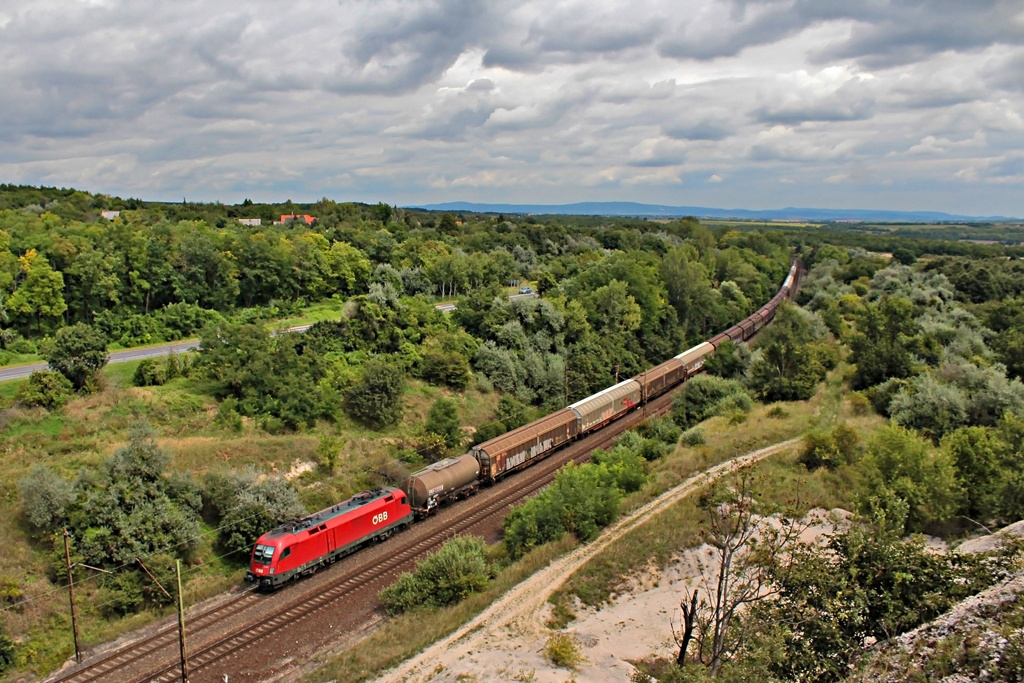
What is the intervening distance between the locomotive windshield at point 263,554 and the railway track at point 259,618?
4.79 feet

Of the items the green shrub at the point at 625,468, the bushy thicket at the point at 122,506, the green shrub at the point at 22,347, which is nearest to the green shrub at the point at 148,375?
the green shrub at the point at 22,347

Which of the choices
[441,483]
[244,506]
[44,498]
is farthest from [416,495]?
[44,498]

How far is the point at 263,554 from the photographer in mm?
26172

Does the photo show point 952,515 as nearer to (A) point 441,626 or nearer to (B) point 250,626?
(A) point 441,626

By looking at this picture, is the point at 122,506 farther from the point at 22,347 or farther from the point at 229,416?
the point at 22,347

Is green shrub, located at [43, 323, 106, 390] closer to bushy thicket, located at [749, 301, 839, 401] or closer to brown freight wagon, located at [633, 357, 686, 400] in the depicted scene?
brown freight wagon, located at [633, 357, 686, 400]

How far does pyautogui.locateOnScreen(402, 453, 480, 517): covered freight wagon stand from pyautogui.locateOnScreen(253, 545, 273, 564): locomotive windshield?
7921 mm

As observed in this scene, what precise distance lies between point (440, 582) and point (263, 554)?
7.11 meters

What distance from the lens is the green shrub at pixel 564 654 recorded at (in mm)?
19125

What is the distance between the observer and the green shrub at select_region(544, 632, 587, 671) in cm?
1912

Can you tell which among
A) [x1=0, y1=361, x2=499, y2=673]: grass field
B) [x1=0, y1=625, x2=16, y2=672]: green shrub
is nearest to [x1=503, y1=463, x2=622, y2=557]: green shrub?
[x1=0, y1=361, x2=499, y2=673]: grass field

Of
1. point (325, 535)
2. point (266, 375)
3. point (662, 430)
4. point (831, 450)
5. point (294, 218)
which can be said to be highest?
point (294, 218)

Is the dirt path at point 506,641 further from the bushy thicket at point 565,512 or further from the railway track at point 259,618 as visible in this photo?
the railway track at point 259,618

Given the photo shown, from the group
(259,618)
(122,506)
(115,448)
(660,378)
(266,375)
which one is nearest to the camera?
(259,618)
